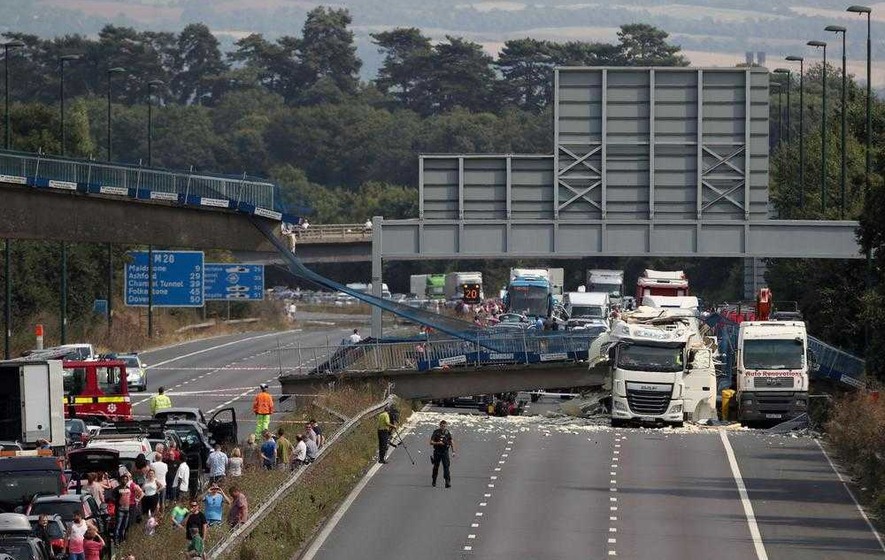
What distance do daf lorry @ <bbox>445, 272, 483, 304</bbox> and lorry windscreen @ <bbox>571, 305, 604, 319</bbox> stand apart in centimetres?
3825

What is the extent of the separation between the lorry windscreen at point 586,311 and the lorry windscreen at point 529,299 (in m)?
10.9

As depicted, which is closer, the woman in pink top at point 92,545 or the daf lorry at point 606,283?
the woman in pink top at point 92,545

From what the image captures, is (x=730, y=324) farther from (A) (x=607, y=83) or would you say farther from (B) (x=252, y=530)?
(B) (x=252, y=530)

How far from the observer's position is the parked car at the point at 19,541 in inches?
1144

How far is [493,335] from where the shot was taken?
63.0 meters

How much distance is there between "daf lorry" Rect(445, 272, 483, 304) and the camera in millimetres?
128875

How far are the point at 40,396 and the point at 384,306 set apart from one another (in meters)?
22.0

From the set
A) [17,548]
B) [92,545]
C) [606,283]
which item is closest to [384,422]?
[92,545]

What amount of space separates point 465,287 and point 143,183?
7296cm

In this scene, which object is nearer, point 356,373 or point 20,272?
point 356,373

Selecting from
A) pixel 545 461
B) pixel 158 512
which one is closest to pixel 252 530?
pixel 158 512

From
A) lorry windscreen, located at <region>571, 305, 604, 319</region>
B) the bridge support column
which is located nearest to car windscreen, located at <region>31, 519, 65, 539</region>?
the bridge support column

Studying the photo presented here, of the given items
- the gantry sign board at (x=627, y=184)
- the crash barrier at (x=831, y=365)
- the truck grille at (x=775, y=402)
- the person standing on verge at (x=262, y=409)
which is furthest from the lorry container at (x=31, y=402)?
the gantry sign board at (x=627, y=184)

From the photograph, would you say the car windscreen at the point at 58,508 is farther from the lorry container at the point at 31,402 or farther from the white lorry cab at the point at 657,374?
the white lorry cab at the point at 657,374
